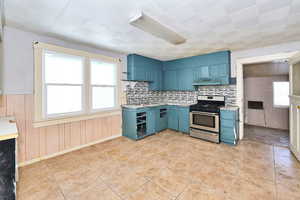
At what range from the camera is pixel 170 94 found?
5090 millimetres

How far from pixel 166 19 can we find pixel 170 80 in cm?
286

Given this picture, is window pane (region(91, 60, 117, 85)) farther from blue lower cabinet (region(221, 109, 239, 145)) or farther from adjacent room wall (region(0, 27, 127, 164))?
blue lower cabinet (region(221, 109, 239, 145))

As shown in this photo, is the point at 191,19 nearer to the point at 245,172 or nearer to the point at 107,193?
the point at 245,172

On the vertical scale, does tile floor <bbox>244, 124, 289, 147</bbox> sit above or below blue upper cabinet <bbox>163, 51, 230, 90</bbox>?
below

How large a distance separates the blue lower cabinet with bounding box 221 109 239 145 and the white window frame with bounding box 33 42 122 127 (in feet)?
9.29

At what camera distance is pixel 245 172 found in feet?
6.98

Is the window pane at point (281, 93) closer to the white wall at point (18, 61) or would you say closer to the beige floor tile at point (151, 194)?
the beige floor tile at point (151, 194)

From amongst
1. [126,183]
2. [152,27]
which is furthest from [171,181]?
[152,27]

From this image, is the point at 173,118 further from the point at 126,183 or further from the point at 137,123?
the point at 126,183

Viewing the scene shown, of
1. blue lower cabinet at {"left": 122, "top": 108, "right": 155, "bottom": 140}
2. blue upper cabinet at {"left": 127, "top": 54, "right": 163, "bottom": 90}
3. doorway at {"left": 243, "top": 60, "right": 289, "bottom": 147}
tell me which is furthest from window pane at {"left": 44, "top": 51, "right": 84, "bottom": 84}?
doorway at {"left": 243, "top": 60, "right": 289, "bottom": 147}

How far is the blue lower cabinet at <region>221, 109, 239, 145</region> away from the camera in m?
3.19

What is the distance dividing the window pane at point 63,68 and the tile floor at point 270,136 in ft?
15.3

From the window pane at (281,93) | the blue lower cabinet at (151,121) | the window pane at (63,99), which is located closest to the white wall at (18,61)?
the window pane at (63,99)

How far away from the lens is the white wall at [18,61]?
2.22 m
